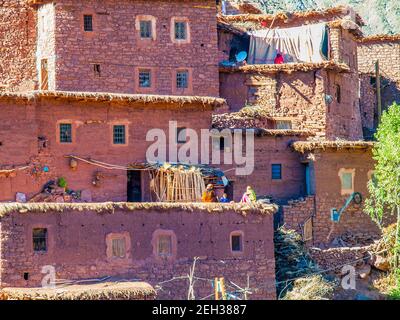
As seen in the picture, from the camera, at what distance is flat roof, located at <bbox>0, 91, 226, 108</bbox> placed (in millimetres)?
44875

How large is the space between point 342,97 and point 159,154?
35.6ft

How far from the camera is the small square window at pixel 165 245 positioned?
42.1 meters

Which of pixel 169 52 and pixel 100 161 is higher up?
pixel 169 52

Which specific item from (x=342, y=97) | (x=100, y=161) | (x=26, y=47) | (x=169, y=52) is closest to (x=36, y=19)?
(x=26, y=47)

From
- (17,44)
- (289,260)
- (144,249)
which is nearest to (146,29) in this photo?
(17,44)

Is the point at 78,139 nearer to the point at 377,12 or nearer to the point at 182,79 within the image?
the point at 182,79

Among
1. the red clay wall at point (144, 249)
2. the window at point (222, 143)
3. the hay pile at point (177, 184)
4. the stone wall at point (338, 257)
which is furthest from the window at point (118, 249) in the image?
the window at point (222, 143)

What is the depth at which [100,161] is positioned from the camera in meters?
45.9

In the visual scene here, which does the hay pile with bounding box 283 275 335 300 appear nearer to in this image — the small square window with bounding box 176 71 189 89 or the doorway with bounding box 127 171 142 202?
the doorway with bounding box 127 171 142 202

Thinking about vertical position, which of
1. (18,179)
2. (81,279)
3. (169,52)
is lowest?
(81,279)

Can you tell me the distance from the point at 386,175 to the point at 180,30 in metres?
9.61
